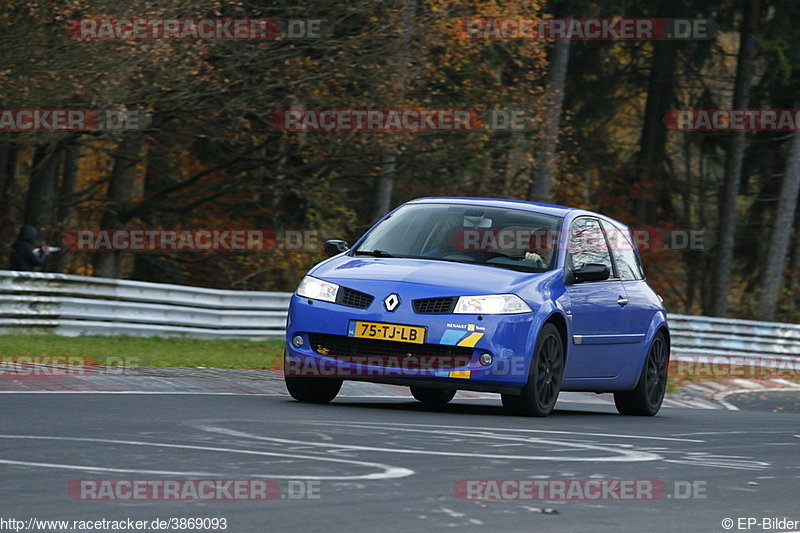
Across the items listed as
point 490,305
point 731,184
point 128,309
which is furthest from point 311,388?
point 731,184

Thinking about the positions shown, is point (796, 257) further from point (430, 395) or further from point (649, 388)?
point (430, 395)

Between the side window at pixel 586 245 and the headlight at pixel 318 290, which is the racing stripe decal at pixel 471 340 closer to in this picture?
the headlight at pixel 318 290

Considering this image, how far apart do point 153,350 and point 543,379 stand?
879 centimetres

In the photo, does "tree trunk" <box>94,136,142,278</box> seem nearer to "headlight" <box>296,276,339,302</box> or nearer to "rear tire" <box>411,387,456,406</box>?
"rear tire" <box>411,387,456,406</box>

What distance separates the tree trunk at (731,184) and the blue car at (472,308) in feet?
83.9

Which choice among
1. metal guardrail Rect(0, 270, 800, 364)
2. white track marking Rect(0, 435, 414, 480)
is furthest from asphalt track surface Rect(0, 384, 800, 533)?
metal guardrail Rect(0, 270, 800, 364)

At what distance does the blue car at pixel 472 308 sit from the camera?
10.7 metres


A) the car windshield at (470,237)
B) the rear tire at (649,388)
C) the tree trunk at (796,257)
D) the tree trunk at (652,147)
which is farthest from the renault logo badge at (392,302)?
the tree trunk at (796,257)

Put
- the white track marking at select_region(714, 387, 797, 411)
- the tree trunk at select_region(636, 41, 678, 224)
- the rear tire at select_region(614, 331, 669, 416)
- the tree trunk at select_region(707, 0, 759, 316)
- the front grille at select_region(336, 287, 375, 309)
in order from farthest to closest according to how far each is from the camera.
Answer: the tree trunk at select_region(636, 41, 678, 224)
the tree trunk at select_region(707, 0, 759, 316)
the white track marking at select_region(714, 387, 797, 411)
the rear tire at select_region(614, 331, 669, 416)
the front grille at select_region(336, 287, 375, 309)

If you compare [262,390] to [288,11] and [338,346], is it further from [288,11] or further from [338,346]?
[288,11]

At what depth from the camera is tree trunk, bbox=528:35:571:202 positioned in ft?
96.5

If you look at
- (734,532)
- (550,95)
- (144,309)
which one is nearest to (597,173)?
(550,95)

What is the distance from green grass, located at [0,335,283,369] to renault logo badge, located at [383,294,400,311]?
4998 mm

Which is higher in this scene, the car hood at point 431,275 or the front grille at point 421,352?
the car hood at point 431,275
